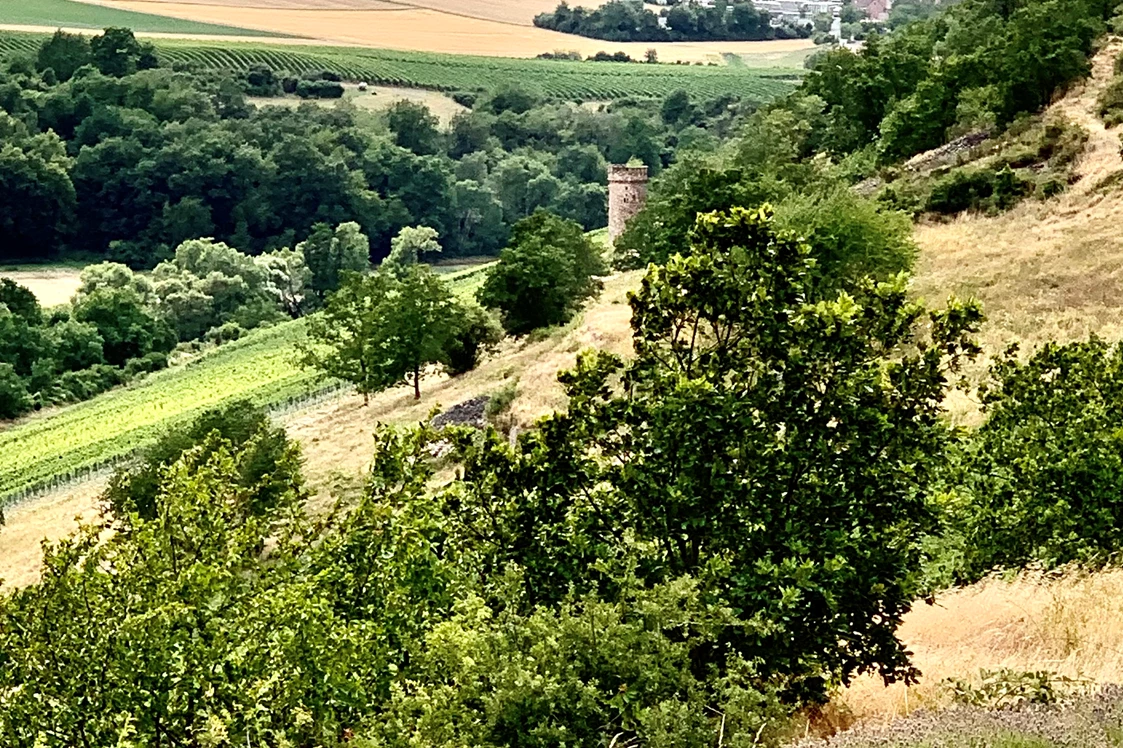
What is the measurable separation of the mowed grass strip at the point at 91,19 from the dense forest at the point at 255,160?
14769 millimetres

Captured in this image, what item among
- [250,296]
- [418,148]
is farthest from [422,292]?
[418,148]

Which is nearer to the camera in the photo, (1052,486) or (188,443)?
(1052,486)

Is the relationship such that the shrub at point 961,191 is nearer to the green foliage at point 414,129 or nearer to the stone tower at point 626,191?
the stone tower at point 626,191

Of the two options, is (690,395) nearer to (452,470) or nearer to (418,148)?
(452,470)

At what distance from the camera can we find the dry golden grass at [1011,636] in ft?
25.6

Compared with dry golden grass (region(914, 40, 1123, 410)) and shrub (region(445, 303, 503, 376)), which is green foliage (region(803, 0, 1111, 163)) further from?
shrub (region(445, 303, 503, 376))

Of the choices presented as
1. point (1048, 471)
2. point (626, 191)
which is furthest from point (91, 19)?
point (1048, 471)

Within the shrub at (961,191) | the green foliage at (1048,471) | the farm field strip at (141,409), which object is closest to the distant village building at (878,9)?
the farm field strip at (141,409)

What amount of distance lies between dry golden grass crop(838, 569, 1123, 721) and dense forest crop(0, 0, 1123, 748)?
352 millimetres

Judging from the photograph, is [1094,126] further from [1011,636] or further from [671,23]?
[671,23]

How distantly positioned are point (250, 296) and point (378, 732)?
79.2 metres

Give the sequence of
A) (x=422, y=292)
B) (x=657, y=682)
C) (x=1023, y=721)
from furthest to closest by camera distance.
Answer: (x=422, y=292)
(x=657, y=682)
(x=1023, y=721)

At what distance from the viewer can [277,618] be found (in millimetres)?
9469

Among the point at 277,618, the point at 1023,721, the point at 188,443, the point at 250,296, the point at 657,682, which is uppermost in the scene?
the point at 1023,721
